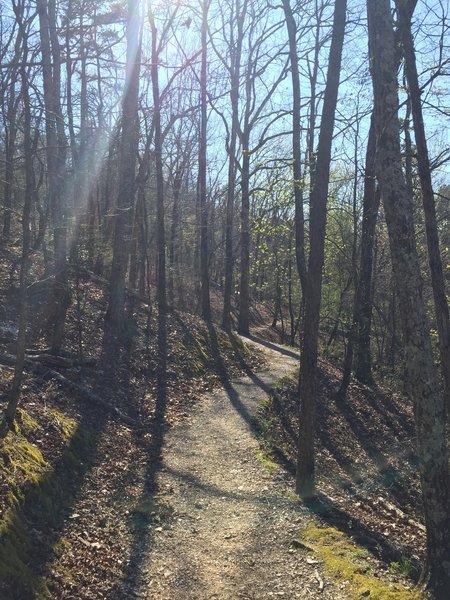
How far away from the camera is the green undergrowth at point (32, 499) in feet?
13.5

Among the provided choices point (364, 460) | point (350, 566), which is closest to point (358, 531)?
point (350, 566)

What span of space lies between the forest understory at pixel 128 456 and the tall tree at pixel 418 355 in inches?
27.5

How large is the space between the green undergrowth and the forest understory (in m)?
0.01

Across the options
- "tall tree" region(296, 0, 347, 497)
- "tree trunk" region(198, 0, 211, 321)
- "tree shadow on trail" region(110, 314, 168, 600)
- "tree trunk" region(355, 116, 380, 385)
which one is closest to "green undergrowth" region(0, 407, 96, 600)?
"tree shadow on trail" region(110, 314, 168, 600)

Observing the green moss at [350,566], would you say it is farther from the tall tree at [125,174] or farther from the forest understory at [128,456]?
the tall tree at [125,174]

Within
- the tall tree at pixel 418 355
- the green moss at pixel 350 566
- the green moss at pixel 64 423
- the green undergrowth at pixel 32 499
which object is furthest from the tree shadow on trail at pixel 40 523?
the tall tree at pixel 418 355

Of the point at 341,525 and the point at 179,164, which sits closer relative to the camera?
the point at 341,525

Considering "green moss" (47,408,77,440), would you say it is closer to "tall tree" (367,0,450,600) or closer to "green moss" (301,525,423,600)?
"green moss" (301,525,423,600)

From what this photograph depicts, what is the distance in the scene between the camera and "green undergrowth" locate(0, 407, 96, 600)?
4.13 metres

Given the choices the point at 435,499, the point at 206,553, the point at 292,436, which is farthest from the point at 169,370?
the point at 435,499

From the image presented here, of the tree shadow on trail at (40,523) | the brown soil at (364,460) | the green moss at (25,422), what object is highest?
the green moss at (25,422)

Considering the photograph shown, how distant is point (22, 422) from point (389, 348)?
59.5ft

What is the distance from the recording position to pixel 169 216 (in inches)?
1133

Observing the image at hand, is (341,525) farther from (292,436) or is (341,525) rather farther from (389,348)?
(389,348)
